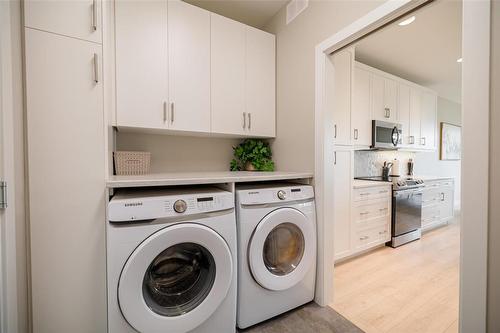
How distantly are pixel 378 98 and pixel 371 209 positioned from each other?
1.47 metres

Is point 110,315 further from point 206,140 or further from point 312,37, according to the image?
point 312,37

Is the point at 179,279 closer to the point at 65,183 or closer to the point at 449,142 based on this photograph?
the point at 65,183

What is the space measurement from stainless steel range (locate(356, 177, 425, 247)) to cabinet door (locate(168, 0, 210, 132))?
8.16 ft

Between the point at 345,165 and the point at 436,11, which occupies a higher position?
the point at 436,11

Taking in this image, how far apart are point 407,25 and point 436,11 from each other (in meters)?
0.23

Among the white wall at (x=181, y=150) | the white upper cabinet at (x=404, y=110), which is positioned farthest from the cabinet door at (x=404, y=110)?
the white wall at (x=181, y=150)

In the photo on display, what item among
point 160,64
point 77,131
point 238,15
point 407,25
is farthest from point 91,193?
point 407,25

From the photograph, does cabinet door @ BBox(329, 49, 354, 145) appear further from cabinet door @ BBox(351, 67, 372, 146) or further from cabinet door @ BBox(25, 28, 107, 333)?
cabinet door @ BBox(25, 28, 107, 333)

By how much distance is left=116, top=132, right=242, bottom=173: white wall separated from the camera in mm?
1906

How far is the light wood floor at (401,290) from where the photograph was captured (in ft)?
4.96

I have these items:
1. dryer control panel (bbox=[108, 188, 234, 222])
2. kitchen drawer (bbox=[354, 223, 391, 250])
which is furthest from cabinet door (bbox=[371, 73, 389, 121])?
dryer control panel (bbox=[108, 188, 234, 222])

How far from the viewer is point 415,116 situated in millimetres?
3463

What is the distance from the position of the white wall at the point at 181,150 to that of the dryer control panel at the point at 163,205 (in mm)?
730

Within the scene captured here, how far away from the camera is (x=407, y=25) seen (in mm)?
2160
